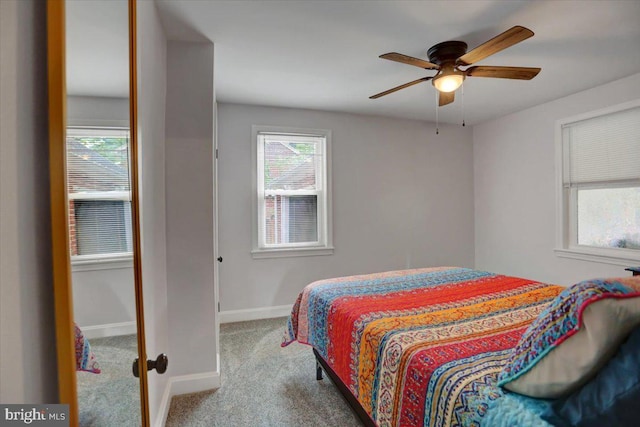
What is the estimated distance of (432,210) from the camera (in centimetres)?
440

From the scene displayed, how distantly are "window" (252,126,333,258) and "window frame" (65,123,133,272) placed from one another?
2710 mm

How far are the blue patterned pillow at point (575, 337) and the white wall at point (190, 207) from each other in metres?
1.89

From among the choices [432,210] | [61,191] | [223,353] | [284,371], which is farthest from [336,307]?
[432,210]

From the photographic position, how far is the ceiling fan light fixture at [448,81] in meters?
2.12

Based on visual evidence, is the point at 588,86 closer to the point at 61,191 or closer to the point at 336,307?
the point at 336,307

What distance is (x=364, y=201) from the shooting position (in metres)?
4.05

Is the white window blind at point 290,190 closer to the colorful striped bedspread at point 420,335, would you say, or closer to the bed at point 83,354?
the colorful striped bedspread at point 420,335

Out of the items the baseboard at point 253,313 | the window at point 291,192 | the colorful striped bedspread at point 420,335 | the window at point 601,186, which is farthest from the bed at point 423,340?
the window at point 601,186

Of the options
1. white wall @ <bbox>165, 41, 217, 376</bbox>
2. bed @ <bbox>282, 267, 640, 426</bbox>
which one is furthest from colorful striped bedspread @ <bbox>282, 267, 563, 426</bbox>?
white wall @ <bbox>165, 41, 217, 376</bbox>

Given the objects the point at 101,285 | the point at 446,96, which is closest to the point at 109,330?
the point at 101,285

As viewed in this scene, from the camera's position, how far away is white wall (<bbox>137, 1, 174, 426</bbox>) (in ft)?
4.94

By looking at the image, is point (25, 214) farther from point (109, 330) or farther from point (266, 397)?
point (266, 397)

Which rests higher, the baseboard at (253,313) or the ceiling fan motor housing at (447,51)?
the ceiling fan motor housing at (447,51)

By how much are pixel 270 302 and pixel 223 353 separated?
0.99m
